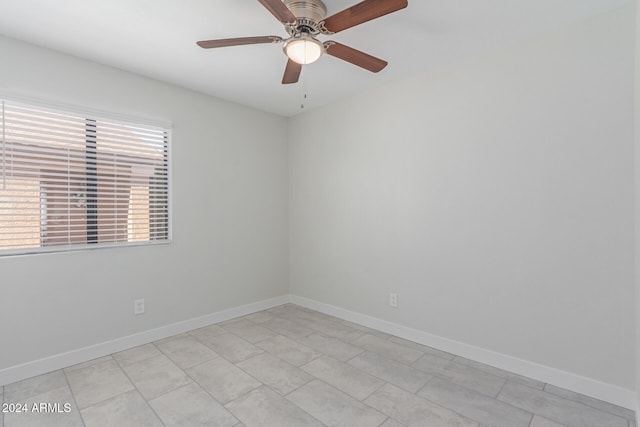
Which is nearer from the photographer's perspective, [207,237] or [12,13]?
[12,13]

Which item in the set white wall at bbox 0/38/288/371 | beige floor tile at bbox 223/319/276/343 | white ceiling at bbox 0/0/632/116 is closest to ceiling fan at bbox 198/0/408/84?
white ceiling at bbox 0/0/632/116

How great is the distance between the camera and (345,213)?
343 centimetres

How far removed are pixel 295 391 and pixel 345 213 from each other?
1.85m

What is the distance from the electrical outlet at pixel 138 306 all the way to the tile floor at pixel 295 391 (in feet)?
0.98

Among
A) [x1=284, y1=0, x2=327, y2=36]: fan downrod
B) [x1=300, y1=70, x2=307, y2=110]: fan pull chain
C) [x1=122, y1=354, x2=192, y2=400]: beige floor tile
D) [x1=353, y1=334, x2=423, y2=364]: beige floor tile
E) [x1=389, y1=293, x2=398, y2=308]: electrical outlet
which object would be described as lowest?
[x1=353, y1=334, x2=423, y2=364]: beige floor tile

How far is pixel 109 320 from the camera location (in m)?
2.61

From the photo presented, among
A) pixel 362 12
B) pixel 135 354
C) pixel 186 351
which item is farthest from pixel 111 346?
pixel 362 12

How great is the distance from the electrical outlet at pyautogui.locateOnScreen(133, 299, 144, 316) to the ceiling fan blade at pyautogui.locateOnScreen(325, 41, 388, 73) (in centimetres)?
258

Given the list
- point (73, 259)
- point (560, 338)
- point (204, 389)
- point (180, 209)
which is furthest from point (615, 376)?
point (73, 259)

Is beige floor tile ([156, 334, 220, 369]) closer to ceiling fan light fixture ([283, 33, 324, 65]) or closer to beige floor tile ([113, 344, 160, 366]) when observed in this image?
beige floor tile ([113, 344, 160, 366])

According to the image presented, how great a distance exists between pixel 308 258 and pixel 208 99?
2105 mm

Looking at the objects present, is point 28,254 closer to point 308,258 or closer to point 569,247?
point 308,258

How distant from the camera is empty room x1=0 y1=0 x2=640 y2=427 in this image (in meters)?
1.88

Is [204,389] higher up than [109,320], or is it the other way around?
[109,320]
